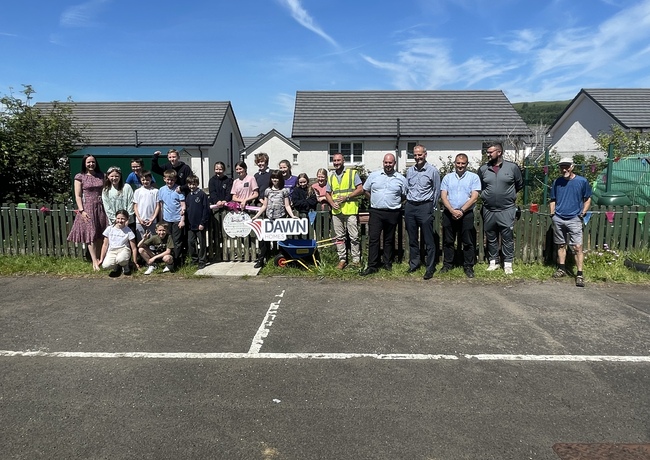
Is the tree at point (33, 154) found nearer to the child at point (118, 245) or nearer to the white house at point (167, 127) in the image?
the child at point (118, 245)

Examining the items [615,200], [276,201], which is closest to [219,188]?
[276,201]

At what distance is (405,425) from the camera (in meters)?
3.43

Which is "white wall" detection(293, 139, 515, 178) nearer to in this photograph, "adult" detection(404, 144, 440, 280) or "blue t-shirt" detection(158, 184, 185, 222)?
"blue t-shirt" detection(158, 184, 185, 222)

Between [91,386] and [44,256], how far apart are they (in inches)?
235

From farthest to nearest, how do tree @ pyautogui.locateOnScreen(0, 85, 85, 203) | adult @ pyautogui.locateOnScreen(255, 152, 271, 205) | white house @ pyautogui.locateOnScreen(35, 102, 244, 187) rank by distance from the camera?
white house @ pyautogui.locateOnScreen(35, 102, 244, 187)
tree @ pyautogui.locateOnScreen(0, 85, 85, 203)
adult @ pyautogui.locateOnScreen(255, 152, 271, 205)

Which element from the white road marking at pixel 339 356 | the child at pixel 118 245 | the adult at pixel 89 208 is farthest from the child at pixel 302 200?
the white road marking at pixel 339 356

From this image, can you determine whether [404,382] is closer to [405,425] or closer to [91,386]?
[405,425]

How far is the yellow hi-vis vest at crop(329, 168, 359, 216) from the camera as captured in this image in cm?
788

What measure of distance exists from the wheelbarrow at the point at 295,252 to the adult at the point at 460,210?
6.61ft

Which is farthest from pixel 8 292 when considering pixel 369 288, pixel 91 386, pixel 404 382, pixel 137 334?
pixel 404 382

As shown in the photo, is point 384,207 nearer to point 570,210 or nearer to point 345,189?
point 345,189

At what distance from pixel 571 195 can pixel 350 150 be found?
21.6 m

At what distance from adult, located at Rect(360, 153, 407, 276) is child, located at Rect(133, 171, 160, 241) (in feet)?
12.0

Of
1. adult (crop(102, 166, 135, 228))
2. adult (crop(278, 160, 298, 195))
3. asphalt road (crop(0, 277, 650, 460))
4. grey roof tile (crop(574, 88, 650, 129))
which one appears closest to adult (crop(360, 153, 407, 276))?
asphalt road (crop(0, 277, 650, 460))
